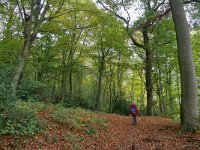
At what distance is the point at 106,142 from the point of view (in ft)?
27.3

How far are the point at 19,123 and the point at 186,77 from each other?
21.3ft

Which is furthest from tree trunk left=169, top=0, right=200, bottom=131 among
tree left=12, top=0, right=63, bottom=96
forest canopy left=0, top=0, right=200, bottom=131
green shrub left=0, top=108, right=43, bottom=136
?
tree left=12, top=0, right=63, bottom=96

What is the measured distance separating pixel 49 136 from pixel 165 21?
11.9 metres

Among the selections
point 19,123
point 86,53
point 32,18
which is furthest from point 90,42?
point 19,123

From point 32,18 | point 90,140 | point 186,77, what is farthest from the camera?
point 32,18

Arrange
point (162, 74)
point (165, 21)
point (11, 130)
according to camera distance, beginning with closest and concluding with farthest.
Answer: point (11, 130)
point (165, 21)
point (162, 74)

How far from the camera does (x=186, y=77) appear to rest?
8820 millimetres

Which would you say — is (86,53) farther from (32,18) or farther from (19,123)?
(19,123)

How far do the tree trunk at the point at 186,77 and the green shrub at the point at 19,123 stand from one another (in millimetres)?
5611

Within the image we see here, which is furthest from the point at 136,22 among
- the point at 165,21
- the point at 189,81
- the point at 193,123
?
the point at 193,123

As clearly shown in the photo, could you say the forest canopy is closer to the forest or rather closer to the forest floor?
the forest

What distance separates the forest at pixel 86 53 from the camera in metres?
8.52

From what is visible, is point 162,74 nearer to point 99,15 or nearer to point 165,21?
point 165,21

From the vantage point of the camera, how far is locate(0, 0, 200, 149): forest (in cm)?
852
